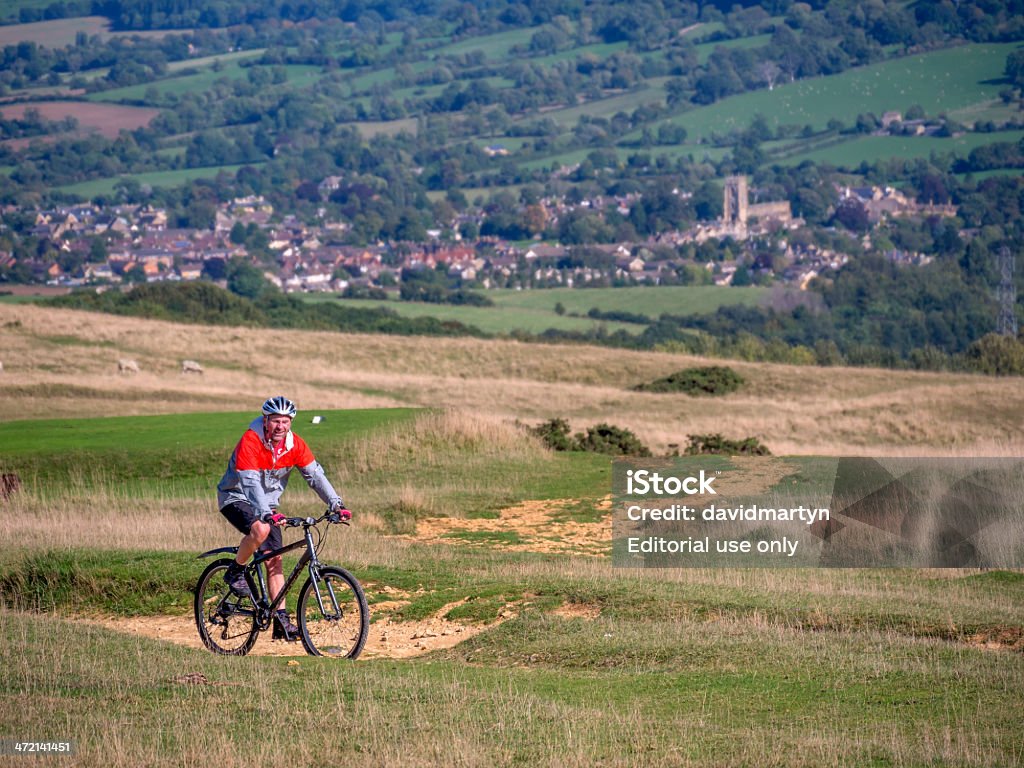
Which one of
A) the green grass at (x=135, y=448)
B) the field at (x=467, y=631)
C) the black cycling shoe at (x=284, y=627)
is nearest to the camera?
the field at (x=467, y=631)

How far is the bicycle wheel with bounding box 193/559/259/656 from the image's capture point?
12.0m

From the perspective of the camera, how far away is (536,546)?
1938cm

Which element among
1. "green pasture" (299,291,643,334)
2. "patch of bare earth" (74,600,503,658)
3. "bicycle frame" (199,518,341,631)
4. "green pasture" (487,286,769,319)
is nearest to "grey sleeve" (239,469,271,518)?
"bicycle frame" (199,518,341,631)

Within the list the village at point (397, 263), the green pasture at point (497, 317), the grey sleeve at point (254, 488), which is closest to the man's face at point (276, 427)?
the grey sleeve at point (254, 488)

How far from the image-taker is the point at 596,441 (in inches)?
1166

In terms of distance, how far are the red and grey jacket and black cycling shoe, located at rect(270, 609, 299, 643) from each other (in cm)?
86

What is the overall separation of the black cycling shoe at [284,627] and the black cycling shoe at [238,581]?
29 cm

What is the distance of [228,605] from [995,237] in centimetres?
18057

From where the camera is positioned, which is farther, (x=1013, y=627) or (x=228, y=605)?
(x=1013, y=627)

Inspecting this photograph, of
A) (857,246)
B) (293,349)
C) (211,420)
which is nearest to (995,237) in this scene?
(857,246)

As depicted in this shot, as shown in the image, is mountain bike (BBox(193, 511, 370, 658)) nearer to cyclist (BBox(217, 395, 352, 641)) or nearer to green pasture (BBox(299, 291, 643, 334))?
cyclist (BBox(217, 395, 352, 641))

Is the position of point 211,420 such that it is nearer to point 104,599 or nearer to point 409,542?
point 409,542

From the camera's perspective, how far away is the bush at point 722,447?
1120 inches

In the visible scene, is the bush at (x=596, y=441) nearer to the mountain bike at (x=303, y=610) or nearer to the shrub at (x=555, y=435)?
the shrub at (x=555, y=435)
